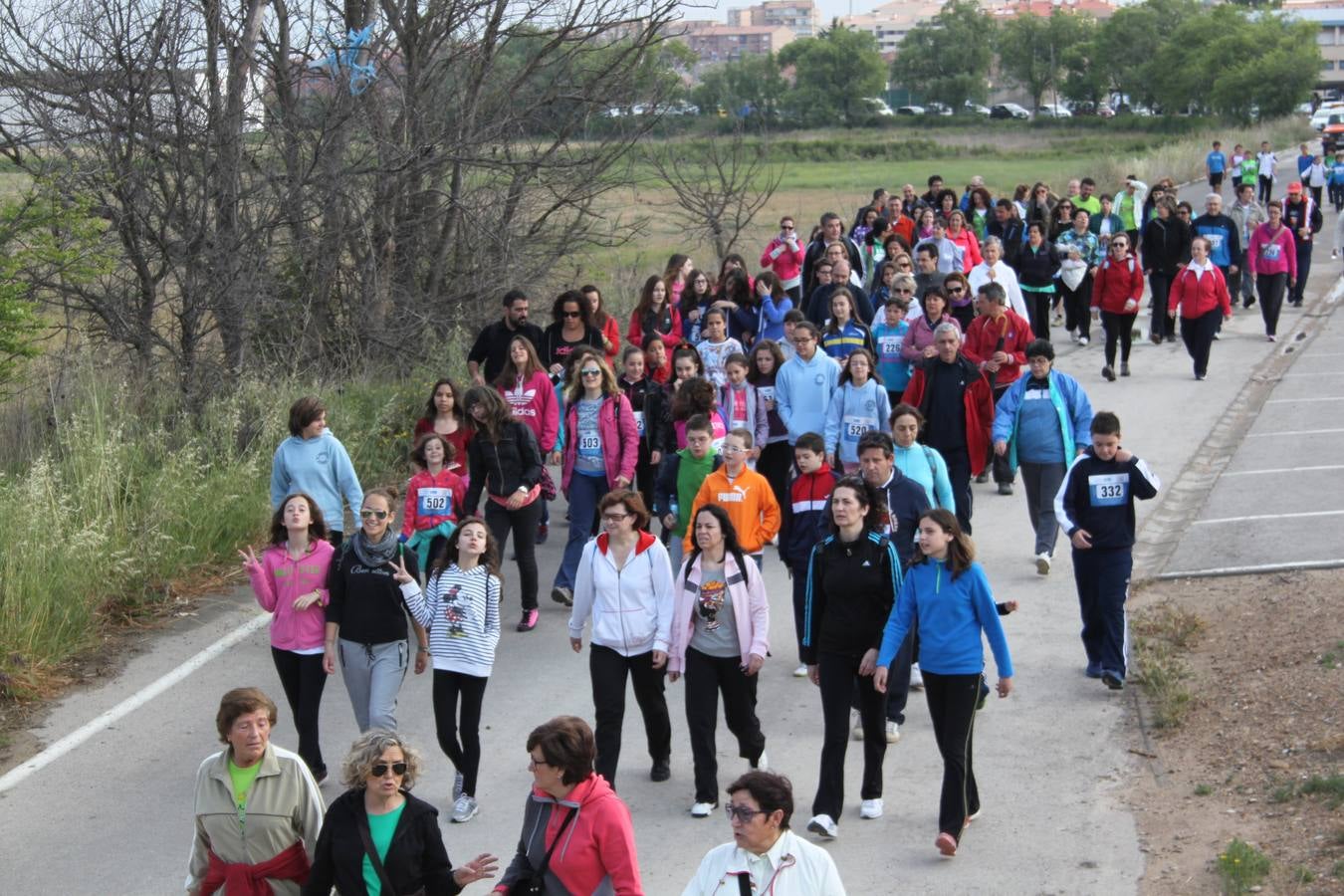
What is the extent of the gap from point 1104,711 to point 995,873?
7.67ft

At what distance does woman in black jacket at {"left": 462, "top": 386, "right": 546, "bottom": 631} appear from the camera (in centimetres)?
1130

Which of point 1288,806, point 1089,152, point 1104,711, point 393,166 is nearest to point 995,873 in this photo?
point 1288,806

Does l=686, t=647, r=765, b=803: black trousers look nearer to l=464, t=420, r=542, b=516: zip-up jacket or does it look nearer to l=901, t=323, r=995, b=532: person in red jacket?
l=464, t=420, r=542, b=516: zip-up jacket

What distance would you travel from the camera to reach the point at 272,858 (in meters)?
6.25

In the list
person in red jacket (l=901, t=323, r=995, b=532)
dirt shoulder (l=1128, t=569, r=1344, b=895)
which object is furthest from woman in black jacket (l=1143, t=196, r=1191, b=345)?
dirt shoulder (l=1128, t=569, r=1344, b=895)

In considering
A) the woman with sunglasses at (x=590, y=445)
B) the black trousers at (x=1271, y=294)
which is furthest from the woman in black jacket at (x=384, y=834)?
the black trousers at (x=1271, y=294)

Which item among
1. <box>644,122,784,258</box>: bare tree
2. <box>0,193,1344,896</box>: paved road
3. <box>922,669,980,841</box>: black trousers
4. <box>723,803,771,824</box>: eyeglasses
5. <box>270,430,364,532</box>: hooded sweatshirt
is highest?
<box>644,122,784,258</box>: bare tree

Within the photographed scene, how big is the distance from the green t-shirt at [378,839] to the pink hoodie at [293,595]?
290 centimetres

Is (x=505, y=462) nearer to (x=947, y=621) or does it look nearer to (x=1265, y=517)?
(x=947, y=621)

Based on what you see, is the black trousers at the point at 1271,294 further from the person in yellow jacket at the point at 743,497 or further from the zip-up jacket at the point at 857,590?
the zip-up jacket at the point at 857,590

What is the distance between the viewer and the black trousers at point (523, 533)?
11.4 m

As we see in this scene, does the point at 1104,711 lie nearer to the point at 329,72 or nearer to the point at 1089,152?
the point at 329,72

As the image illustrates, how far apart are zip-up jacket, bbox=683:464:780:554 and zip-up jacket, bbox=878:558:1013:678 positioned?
1.78 meters

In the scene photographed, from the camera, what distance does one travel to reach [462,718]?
847cm
